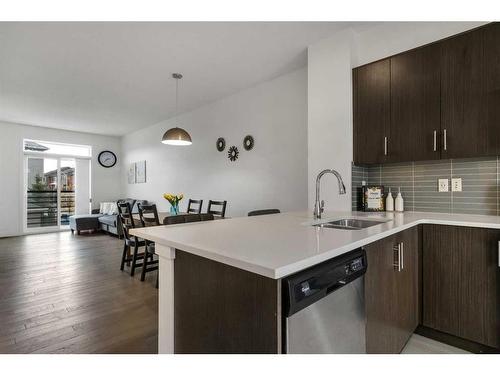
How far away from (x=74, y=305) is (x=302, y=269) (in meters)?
2.50

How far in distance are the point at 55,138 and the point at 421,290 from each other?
7.85m

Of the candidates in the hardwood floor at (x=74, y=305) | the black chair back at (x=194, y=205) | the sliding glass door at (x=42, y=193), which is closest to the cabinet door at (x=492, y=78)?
the hardwood floor at (x=74, y=305)

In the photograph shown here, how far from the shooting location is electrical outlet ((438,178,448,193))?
2.21 meters

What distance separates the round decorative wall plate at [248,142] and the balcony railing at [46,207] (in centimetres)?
542

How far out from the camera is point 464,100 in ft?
6.36

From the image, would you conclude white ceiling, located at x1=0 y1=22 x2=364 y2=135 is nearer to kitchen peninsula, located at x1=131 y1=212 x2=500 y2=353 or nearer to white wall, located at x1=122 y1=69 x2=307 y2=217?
white wall, located at x1=122 y1=69 x2=307 y2=217

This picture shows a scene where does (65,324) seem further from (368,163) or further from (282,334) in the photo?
(368,163)

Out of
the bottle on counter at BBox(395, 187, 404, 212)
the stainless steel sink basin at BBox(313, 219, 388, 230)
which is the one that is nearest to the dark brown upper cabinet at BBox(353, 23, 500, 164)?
the bottle on counter at BBox(395, 187, 404, 212)

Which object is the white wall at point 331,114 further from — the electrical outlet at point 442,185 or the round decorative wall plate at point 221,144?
the round decorative wall plate at point 221,144

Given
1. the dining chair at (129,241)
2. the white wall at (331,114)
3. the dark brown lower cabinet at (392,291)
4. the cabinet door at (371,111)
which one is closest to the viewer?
the dark brown lower cabinet at (392,291)

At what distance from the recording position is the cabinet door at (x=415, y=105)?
206 centimetres

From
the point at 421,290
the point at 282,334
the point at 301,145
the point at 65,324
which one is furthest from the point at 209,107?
the point at 282,334

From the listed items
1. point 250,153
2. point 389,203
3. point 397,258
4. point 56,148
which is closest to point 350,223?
point 397,258

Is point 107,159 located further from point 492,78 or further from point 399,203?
point 492,78
